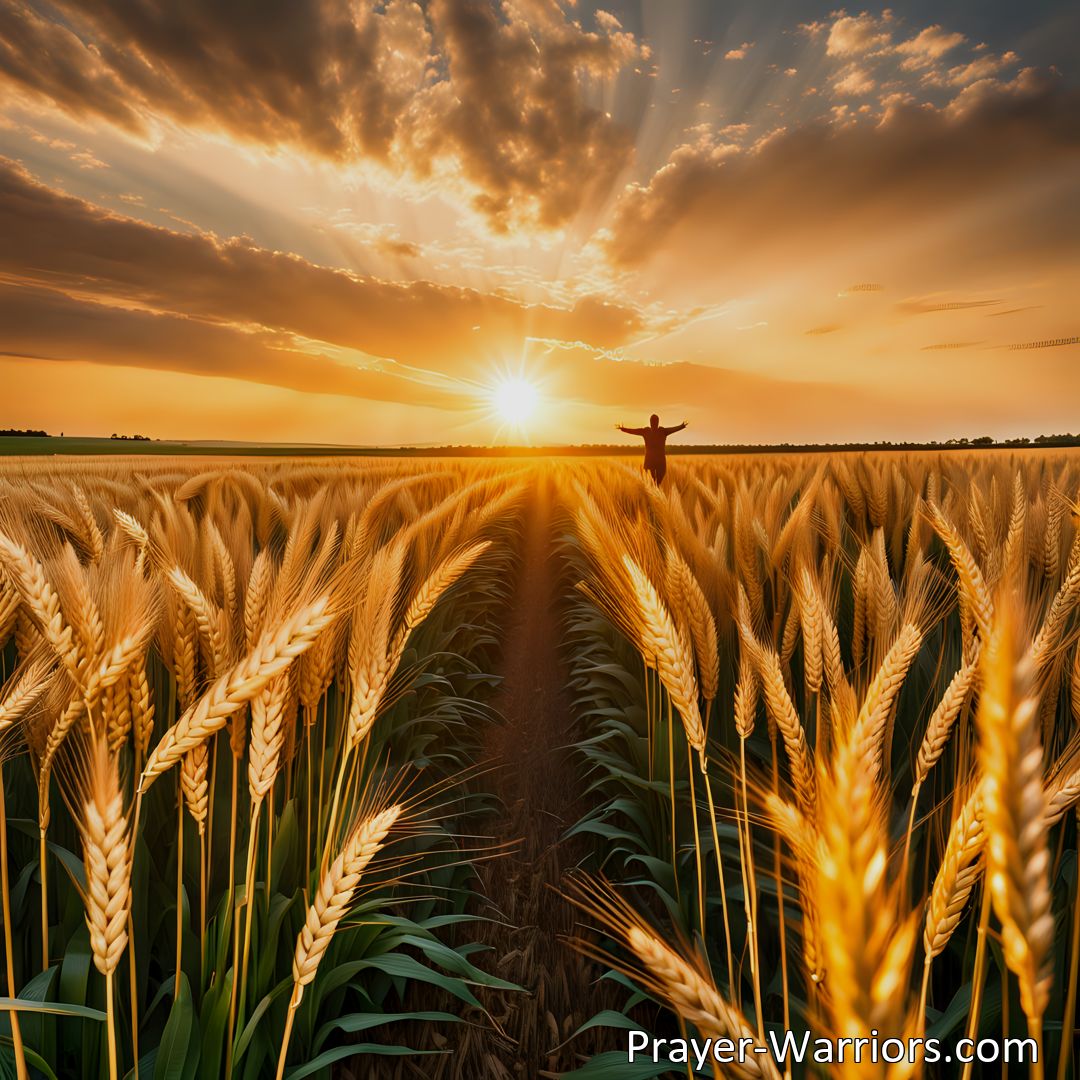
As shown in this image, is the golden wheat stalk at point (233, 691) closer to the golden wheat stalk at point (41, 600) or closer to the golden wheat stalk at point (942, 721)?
the golden wheat stalk at point (41, 600)

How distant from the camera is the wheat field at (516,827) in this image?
2.32 feet

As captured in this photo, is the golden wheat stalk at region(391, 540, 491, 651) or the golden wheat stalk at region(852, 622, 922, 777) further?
the golden wheat stalk at region(391, 540, 491, 651)

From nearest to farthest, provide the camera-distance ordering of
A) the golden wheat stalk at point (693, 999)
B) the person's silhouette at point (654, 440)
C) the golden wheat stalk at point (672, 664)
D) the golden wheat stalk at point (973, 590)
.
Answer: the golden wheat stalk at point (693, 999) < the golden wheat stalk at point (672, 664) < the golden wheat stalk at point (973, 590) < the person's silhouette at point (654, 440)

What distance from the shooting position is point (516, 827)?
2.62m

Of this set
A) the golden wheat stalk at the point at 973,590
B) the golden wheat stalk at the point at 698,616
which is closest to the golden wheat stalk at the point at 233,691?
the golden wheat stalk at the point at 698,616

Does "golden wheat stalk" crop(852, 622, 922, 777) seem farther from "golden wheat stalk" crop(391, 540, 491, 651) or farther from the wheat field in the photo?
"golden wheat stalk" crop(391, 540, 491, 651)

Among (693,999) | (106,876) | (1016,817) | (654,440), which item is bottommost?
(693,999)

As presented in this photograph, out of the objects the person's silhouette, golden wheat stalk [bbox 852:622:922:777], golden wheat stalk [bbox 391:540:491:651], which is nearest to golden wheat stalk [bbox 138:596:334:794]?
golden wheat stalk [bbox 391:540:491:651]

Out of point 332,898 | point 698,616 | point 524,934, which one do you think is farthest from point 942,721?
point 524,934

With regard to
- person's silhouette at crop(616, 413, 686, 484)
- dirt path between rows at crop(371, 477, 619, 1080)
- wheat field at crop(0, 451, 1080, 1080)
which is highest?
person's silhouette at crop(616, 413, 686, 484)

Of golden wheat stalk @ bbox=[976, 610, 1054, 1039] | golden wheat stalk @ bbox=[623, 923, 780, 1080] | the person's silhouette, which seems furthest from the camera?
the person's silhouette

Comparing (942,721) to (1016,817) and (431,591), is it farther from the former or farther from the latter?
(431,591)

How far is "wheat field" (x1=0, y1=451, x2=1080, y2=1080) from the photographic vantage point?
707 mm

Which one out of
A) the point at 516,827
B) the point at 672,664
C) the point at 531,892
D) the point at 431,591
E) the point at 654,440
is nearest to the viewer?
the point at 672,664
